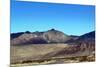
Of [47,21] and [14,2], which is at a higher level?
[14,2]

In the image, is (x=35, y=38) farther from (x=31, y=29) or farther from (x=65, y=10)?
(x=65, y=10)
